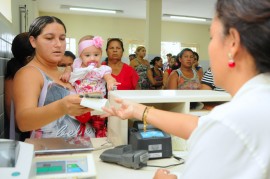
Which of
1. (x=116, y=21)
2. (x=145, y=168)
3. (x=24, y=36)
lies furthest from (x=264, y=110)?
(x=116, y=21)

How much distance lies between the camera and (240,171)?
63 centimetres

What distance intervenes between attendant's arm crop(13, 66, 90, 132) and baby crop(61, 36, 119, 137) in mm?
276

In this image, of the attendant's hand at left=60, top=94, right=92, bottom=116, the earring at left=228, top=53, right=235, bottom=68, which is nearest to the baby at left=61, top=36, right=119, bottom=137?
the attendant's hand at left=60, top=94, right=92, bottom=116

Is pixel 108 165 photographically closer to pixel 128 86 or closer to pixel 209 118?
pixel 209 118

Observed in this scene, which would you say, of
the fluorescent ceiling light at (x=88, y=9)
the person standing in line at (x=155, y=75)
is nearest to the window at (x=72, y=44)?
the fluorescent ceiling light at (x=88, y=9)

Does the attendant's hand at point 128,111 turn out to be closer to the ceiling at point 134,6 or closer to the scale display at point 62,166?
the scale display at point 62,166

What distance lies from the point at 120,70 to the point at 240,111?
2.51 metres

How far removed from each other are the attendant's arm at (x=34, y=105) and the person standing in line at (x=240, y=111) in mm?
703

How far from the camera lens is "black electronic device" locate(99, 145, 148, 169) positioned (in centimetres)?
126

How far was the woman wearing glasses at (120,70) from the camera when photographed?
9.78ft

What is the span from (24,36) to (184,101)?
54.9 inches

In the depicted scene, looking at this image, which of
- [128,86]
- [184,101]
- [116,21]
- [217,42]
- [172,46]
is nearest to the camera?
[217,42]

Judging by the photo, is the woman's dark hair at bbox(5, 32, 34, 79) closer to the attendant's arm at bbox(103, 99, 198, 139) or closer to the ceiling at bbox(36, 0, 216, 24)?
the attendant's arm at bbox(103, 99, 198, 139)

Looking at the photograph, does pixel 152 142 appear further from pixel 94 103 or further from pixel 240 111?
pixel 240 111
